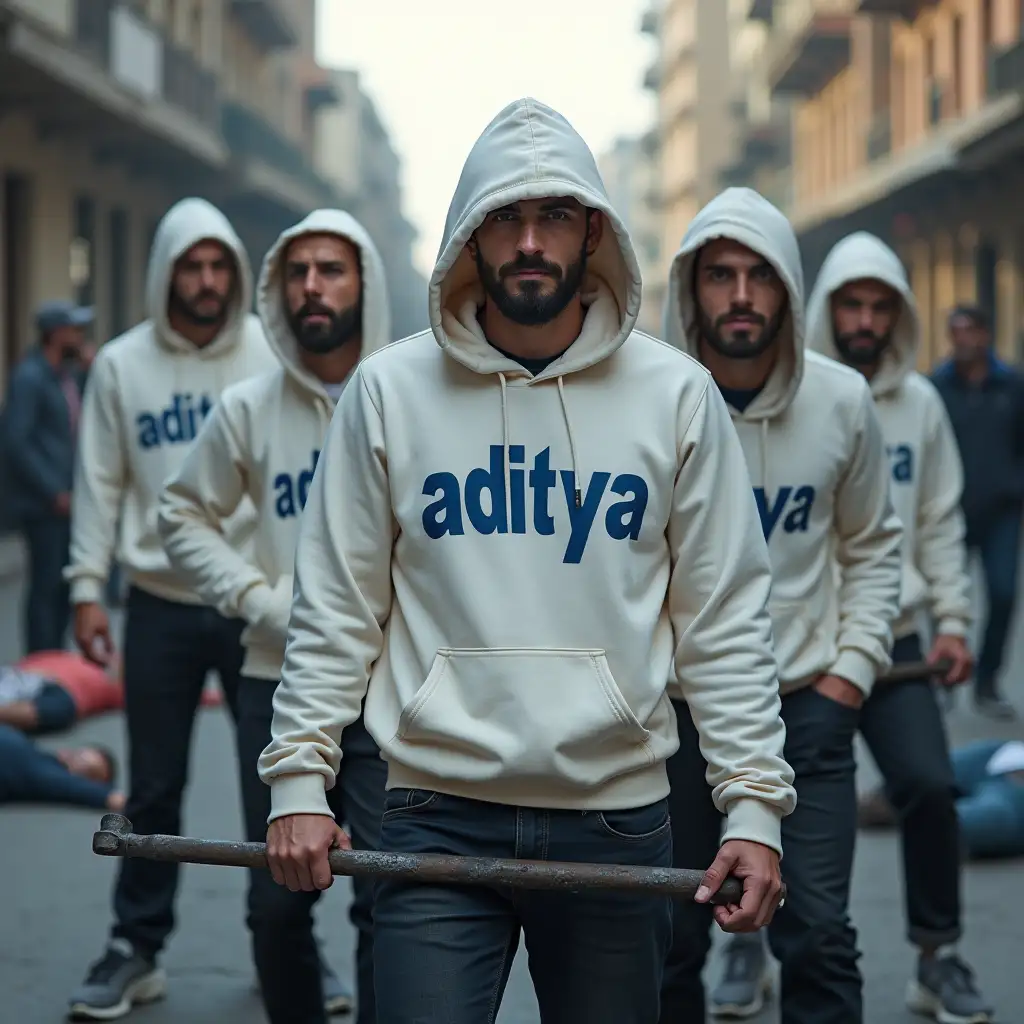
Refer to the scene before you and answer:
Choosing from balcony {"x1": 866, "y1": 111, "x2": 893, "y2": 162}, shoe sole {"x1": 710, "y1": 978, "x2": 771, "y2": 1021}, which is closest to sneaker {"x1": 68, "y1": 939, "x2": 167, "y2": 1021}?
shoe sole {"x1": 710, "y1": 978, "x2": 771, "y2": 1021}

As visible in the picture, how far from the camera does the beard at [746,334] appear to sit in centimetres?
462

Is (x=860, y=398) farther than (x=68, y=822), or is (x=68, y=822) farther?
(x=68, y=822)

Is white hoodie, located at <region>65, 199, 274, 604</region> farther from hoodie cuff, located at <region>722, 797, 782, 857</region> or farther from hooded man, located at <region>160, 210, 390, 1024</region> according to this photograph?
hoodie cuff, located at <region>722, 797, 782, 857</region>

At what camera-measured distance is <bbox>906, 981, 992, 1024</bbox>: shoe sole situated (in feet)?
17.8

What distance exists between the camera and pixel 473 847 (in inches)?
130

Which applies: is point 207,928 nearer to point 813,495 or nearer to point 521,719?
point 813,495

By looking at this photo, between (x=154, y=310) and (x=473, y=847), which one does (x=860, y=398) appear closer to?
(x=473, y=847)

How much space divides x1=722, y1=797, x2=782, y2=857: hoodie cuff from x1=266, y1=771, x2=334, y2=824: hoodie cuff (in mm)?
634

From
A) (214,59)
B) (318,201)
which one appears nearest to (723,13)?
(318,201)

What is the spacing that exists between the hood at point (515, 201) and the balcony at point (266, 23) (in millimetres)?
36474

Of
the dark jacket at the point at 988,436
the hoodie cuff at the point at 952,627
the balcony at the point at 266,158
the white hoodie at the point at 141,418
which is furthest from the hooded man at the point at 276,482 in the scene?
the balcony at the point at 266,158

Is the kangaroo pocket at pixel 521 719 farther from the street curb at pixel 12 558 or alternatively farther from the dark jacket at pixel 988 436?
the street curb at pixel 12 558

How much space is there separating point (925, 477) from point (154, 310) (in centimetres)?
228

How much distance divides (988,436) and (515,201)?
794 cm
